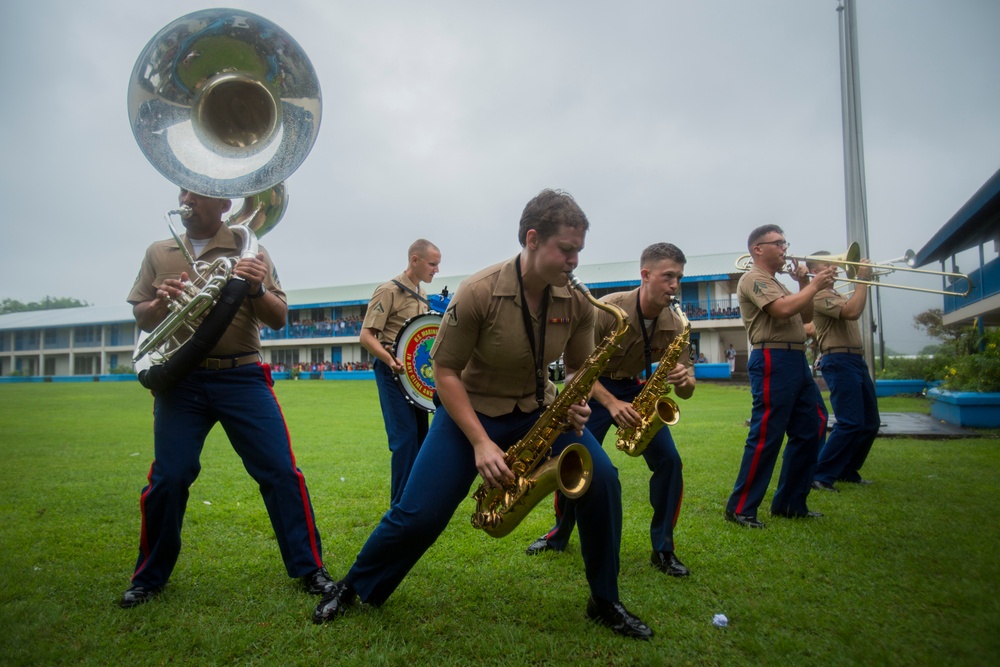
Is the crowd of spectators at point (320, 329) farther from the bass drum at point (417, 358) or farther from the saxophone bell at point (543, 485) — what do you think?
the saxophone bell at point (543, 485)

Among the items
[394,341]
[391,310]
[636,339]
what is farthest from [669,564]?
[391,310]

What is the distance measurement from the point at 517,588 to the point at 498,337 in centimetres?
155

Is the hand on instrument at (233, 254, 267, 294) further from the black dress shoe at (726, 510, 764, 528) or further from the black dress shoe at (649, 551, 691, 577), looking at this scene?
the black dress shoe at (726, 510, 764, 528)

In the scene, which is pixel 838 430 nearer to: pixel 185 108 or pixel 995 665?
pixel 995 665

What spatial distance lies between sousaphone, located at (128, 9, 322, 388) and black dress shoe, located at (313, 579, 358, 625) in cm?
140

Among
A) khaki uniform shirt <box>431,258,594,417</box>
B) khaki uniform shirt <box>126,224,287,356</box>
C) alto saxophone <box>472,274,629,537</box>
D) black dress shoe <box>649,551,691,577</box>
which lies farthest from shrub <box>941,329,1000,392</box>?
khaki uniform shirt <box>126,224,287,356</box>

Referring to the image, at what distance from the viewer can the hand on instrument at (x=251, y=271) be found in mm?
3498

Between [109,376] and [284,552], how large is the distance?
49752 millimetres

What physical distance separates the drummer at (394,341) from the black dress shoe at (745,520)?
2651mm

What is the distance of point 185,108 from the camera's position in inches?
141

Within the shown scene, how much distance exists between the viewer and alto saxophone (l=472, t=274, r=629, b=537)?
316 centimetres

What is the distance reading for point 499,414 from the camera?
3377 mm

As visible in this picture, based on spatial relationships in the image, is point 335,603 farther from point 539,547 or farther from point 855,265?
point 855,265

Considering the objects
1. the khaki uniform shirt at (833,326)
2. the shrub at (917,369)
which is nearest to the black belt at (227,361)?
the khaki uniform shirt at (833,326)
